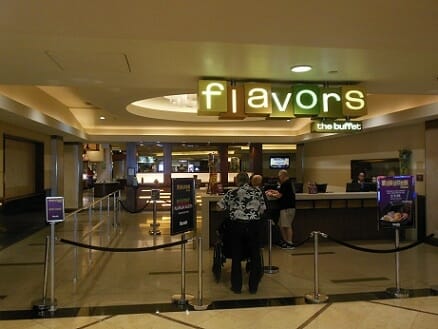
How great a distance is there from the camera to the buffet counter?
821 centimetres

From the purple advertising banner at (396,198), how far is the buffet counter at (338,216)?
9.63 feet

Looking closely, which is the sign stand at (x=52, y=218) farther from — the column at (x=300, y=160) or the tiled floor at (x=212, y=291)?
the column at (x=300, y=160)

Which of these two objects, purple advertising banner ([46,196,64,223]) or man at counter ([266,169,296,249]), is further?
man at counter ([266,169,296,249])

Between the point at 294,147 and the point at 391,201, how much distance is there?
9.77 m

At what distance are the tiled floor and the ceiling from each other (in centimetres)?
263

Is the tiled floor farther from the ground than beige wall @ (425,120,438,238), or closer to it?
closer to it

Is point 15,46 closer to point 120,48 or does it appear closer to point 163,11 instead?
point 120,48

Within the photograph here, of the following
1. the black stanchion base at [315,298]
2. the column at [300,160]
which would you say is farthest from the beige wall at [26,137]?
the column at [300,160]

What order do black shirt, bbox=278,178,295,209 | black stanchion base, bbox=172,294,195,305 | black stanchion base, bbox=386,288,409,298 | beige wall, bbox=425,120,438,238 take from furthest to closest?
beige wall, bbox=425,120,438,238 < black shirt, bbox=278,178,295,209 < black stanchion base, bbox=386,288,409,298 < black stanchion base, bbox=172,294,195,305

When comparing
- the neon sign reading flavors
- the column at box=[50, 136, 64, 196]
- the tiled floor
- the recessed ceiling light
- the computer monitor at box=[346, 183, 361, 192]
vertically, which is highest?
the recessed ceiling light

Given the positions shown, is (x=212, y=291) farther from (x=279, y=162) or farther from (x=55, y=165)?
(x=279, y=162)

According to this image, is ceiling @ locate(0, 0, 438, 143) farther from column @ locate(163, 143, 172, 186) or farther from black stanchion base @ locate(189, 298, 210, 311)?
column @ locate(163, 143, 172, 186)

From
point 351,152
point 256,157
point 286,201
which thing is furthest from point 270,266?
point 256,157

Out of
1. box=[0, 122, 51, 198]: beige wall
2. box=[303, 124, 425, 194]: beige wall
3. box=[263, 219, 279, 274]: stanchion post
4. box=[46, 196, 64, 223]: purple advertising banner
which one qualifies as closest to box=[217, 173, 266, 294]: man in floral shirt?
box=[263, 219, 279, 274]: stanchion post
